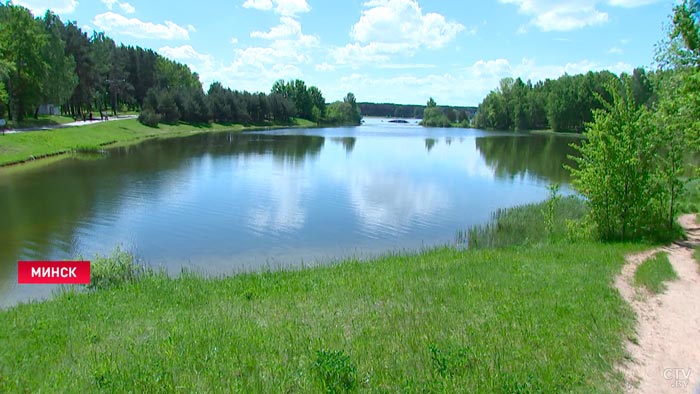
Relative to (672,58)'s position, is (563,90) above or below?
above

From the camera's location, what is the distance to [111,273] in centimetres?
1185

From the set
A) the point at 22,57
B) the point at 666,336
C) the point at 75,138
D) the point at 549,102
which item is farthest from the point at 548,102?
the point at 666,336

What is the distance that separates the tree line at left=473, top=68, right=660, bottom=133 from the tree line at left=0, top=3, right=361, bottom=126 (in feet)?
189

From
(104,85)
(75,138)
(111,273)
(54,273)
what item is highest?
(104,85)

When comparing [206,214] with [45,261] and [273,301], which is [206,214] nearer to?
[45,261]

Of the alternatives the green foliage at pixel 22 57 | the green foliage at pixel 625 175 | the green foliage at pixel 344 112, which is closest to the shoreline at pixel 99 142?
the green foliage at pixel 22 57

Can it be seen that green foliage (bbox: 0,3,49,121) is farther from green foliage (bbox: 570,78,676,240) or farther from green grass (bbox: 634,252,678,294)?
green grass (bbox: 634,252,678,294)

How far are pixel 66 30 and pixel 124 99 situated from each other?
1146 inches

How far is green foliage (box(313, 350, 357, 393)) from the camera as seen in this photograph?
5219mm

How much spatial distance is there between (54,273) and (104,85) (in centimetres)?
8396

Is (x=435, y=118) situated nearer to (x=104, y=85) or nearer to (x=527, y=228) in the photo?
(x=104, y=85)

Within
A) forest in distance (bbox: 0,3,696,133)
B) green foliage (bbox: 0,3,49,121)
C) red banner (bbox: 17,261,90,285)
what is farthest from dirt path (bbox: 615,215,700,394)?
green foliage (bbox: 0,3,49,121)

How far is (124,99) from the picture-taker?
99.2 metres

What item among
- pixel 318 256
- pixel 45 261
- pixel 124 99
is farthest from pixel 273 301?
pixel 124 99
